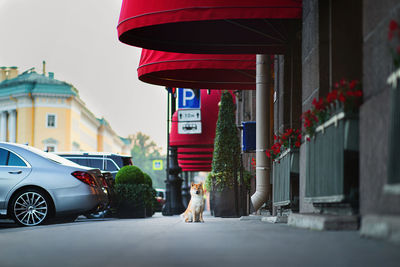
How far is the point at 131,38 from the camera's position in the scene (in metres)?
13.6

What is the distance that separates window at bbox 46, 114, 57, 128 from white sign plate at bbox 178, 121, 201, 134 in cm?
6383

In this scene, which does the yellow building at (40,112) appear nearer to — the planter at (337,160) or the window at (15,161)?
the window at (15,161)

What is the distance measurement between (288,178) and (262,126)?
170 inches

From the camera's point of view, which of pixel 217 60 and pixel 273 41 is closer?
pixel 273 41

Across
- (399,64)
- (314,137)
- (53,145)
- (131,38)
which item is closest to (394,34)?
(399,64)

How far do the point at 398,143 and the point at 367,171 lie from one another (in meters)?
1.21

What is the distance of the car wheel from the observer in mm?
13156

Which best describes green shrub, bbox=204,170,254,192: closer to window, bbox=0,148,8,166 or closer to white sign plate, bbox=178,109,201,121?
window, bbox=0,148,8,166

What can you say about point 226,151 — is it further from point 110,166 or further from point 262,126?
point 262,126

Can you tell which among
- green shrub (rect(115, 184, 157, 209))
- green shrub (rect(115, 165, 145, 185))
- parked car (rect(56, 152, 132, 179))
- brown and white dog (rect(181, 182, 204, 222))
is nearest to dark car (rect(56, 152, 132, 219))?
parked car (rect(56, 152, 132, 179))

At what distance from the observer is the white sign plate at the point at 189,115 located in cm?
3284

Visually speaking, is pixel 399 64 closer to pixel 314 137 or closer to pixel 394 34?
pixel 394 34

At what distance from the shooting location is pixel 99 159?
23.1 meters

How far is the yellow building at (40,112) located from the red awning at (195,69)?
7636cm
